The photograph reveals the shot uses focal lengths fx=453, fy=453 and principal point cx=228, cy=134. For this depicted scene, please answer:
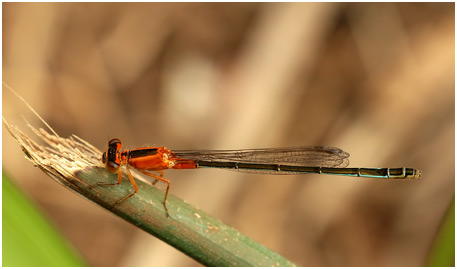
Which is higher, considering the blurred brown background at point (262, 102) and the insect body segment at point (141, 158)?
the blurred brown background at point (262, 102)

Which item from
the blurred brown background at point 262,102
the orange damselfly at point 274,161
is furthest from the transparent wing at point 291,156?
the blurred brown background at point 262,102

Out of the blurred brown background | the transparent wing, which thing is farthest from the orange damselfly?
the blurred brown background

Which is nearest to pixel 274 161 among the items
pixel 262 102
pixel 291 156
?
pixel 291 156

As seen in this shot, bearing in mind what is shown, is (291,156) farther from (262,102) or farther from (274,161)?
(262,102)

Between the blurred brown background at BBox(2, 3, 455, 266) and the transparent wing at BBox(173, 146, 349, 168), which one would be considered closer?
the transparent wing at BBox(173, 146, 349, 168)

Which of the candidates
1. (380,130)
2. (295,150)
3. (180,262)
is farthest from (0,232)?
(380,130)

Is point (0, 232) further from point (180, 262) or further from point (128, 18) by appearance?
point (128, 18)

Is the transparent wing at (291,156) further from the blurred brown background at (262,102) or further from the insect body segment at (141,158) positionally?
the blurred brown background at (262,102)

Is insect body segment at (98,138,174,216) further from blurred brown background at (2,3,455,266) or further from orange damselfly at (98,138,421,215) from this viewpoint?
blurred brown background at (2,3,455,266)
